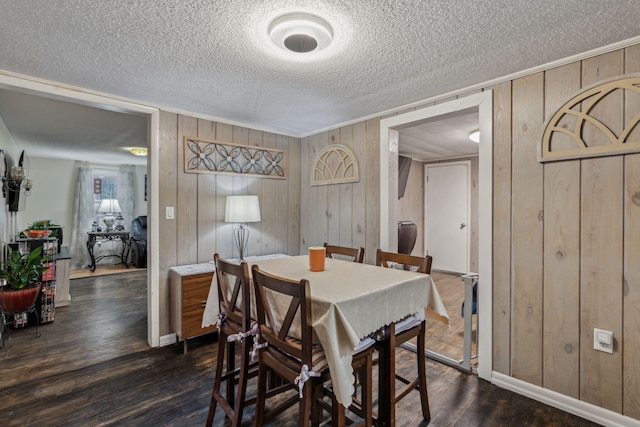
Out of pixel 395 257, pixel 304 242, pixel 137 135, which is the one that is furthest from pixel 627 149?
pixel 137 135

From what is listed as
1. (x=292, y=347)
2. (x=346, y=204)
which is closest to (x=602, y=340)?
(x=292, y=347)

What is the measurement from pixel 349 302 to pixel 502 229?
147cm

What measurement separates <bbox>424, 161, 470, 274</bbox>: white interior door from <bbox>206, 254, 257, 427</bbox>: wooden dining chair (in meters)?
4.62

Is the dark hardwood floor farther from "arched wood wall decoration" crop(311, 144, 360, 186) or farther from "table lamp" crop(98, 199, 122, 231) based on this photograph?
"table lamp" crop(98, 199, 122, 231)

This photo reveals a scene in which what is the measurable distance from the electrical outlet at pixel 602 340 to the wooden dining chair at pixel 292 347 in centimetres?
139

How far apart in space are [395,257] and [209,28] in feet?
5.69

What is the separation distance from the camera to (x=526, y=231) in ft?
6.84

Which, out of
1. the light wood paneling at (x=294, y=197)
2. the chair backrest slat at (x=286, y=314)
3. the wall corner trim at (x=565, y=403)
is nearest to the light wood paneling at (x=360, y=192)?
the light wood paneling at (x=294, y=197)

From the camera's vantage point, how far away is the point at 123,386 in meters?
2.18

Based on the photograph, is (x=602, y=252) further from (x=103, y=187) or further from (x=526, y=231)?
(x=103, y=187)

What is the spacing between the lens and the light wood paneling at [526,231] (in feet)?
6.66

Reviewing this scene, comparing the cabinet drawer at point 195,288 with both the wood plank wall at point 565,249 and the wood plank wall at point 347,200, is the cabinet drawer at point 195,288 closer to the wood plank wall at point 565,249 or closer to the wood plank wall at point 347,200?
the wood plank wall at point 347,200

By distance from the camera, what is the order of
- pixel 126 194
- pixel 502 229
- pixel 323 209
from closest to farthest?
pixel 502 229, pixel 323 209, pixel 126 194

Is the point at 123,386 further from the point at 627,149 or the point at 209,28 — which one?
the point at 627,149
